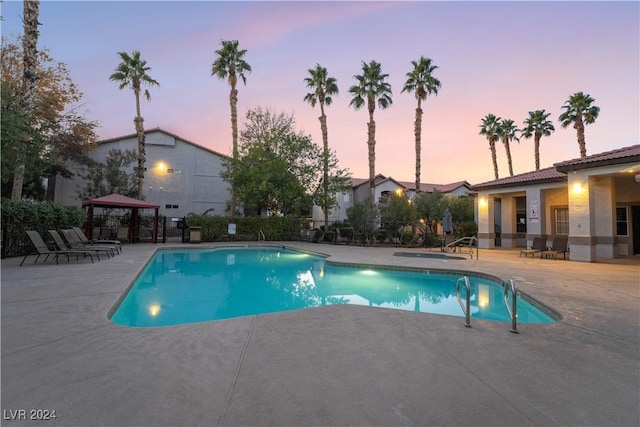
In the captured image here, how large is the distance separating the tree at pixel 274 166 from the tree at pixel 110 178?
751 centimetres

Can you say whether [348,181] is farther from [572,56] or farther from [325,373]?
[325,373]

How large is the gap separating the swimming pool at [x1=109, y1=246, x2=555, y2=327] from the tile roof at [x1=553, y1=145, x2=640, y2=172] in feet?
23.0

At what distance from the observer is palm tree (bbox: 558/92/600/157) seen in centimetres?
2388

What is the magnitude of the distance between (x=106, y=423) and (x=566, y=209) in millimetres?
20561

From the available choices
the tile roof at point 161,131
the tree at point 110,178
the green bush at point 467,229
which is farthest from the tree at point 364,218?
the tree at point 110,178

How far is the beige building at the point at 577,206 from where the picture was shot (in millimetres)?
11727

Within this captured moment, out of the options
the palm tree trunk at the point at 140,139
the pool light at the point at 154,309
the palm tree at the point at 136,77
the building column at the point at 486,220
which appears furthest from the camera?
the palm tree trunk at the point at 140,139

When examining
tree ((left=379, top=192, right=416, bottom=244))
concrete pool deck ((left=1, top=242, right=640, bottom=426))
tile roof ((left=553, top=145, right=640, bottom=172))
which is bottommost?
concrete pool deck ((left=1, top=242, right=640, bottom=426))

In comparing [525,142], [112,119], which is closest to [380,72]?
[525,142]

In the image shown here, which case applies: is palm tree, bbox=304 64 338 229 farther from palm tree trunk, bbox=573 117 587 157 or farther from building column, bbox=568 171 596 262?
palm tree trunk, bbox=573 117 587 157

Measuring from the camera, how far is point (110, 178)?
22781 mm

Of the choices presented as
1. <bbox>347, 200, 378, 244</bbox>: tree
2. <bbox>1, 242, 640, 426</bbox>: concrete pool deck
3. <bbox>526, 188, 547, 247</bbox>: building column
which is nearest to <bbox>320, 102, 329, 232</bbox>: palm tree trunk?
<bbox>347, 200, 378, 244</bbox>: tree

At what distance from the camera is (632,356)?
322 cm

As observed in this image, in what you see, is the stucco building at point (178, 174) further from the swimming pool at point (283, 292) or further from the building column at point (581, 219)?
the building column at point (581, 219)
